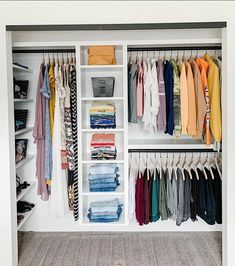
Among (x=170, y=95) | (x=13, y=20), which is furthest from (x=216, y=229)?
(x=13, y=20)

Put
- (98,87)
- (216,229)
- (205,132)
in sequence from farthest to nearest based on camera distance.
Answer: (216,229) < (98,87) < (205,132)

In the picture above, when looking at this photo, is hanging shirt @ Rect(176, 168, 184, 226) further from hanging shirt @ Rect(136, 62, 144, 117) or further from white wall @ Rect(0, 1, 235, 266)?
white wall @ Rect(0, 1, 235, 266)

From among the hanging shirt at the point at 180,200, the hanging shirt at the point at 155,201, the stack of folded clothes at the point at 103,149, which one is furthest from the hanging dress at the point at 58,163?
the hanging shirt at the point at 180,200

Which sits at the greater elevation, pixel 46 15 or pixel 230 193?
pixel 46 15

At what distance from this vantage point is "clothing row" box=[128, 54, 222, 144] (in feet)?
10.2

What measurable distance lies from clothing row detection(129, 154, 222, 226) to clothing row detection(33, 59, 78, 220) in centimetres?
64

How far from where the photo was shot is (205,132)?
3.16 meters

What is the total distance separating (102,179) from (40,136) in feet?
2.46

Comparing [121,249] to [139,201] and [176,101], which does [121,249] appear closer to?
[139,201]

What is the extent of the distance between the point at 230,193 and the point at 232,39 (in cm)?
121

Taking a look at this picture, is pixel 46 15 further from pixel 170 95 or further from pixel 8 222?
pixel 8 222

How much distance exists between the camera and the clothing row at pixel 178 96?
3.12 m

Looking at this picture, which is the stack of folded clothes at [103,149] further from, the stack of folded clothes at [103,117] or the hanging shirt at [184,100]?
the hanging shirt at [184,100]

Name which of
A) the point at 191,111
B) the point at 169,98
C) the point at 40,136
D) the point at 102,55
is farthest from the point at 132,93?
the point at 40,136
